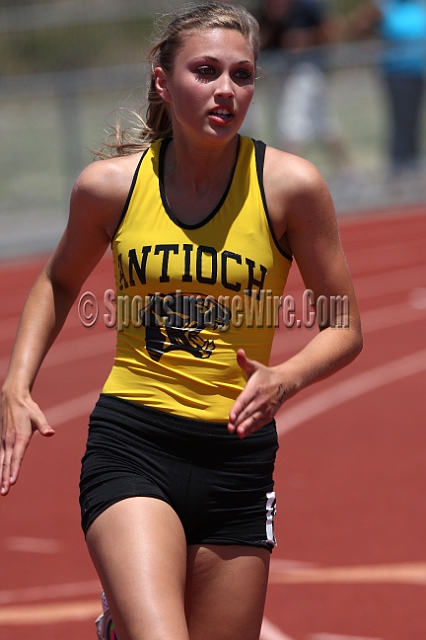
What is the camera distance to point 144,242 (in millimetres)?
2941

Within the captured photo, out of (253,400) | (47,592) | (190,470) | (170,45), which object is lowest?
(47,592)

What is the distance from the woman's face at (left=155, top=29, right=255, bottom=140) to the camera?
9.50 feet

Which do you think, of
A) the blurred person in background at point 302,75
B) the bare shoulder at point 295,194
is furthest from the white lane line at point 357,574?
the blurred person in background at point 302,75

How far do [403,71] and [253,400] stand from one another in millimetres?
11248

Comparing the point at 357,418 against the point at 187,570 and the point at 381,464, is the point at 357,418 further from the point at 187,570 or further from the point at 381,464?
the point at 187,570

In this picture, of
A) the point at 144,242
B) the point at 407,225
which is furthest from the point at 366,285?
the point at 144,242

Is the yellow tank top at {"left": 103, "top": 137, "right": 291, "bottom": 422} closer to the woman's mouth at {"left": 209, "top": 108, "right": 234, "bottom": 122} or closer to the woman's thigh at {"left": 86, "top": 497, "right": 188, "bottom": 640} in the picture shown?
the woman's mouth at {"left": 209, "top": 108, "right": 234, "bottom": 122}

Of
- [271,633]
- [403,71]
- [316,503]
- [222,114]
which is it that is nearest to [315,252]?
[222,114]

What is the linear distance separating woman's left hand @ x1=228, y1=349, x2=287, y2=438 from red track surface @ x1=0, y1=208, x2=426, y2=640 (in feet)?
6.48

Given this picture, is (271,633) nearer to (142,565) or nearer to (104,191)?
(142,565)

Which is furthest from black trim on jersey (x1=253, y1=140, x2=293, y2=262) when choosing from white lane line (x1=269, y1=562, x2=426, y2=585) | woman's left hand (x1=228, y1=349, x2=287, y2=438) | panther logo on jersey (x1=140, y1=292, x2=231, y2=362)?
white lane line (x1=269, y1=562, x2=426, y2=585)

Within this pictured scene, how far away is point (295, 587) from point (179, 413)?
205cm

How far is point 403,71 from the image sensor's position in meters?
13.1

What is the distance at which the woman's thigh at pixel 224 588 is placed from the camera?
289cm
